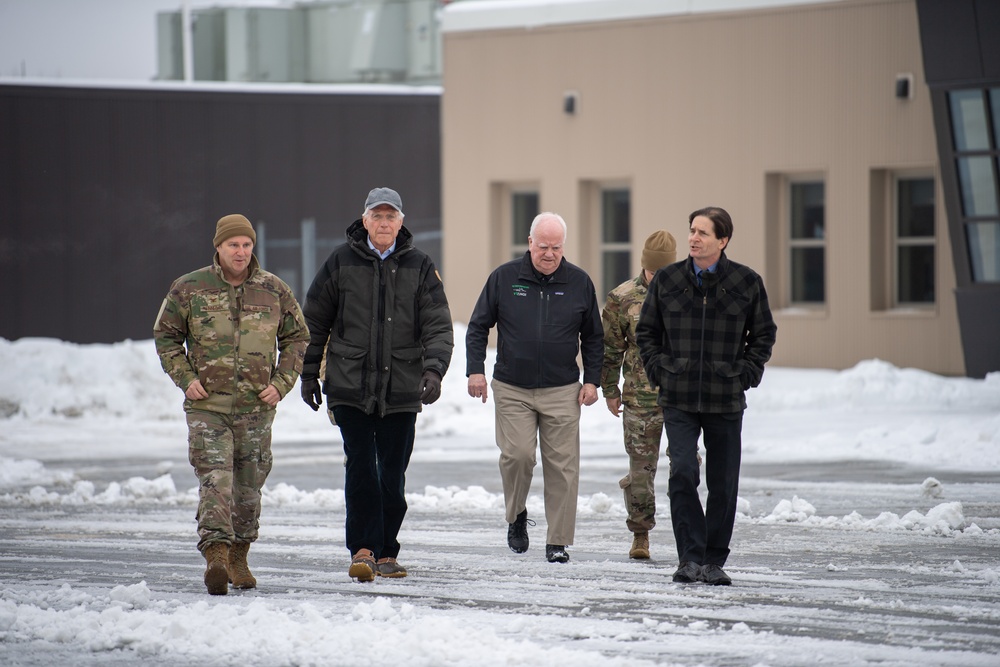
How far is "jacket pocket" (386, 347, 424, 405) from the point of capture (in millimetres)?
8211

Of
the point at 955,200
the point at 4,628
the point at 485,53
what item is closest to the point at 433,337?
the point at 4,628

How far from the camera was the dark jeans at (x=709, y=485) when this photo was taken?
26.3 ft

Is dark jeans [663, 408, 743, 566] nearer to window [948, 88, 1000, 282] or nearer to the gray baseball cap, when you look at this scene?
the gray baseball cap

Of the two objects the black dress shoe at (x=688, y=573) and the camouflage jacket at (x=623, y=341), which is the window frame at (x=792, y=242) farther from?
the black dress shoe at (x=688, y=573)

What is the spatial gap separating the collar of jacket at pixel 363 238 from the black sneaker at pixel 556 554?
1.94 metres

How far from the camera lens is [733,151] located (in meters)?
22.4

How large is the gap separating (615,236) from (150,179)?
34.2 feet

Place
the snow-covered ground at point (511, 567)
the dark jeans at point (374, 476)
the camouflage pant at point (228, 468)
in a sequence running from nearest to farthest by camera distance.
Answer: the snow-covered ground at point (511, 567) → the camouflage pant at point (228, 468) → the dark jeans at point (374, 476)

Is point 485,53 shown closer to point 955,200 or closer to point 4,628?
point 955,200

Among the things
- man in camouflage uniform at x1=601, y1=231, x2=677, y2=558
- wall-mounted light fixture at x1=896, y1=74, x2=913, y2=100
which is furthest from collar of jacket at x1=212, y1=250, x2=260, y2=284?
wall-mounted light fixture at x1=896, y1=74, x2=913, y2=100

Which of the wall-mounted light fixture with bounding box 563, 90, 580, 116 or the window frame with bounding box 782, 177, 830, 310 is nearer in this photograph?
the window frame with bounding box 782, 177, 830, 310

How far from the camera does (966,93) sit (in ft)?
62.2

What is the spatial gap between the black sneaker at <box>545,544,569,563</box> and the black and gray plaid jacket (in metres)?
1.19

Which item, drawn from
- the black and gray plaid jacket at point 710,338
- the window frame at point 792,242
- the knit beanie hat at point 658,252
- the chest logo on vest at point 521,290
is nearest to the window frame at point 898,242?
the window frame at point 792,242
